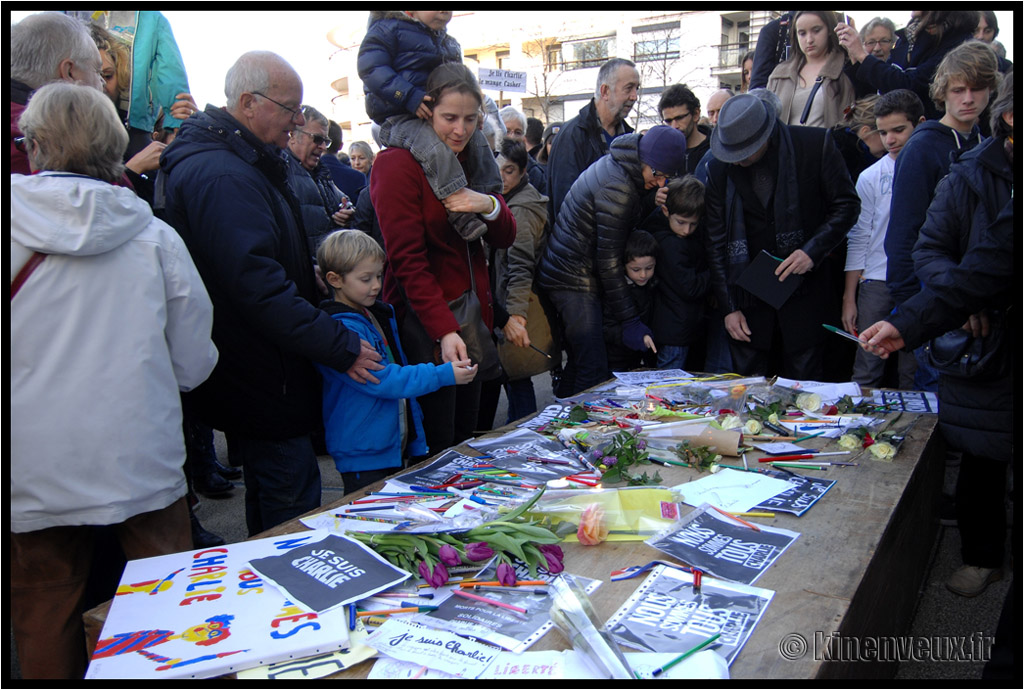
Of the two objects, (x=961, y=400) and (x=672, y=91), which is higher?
(x=672, y=91)

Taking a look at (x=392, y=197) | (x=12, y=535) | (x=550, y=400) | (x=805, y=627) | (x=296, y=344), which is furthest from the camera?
(x=550, y=400)

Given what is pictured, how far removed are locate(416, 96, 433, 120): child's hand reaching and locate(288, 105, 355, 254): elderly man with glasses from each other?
4.52ft

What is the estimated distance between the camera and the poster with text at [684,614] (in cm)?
121

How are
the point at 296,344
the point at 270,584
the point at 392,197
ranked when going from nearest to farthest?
the point at 270,584, the point at 296,344, the point at 392,197

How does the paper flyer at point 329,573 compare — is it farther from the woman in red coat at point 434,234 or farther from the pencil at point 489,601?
the woman in red coat at point 434,234

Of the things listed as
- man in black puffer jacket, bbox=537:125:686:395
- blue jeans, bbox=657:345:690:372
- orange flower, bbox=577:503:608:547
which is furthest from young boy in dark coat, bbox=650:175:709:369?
orange flower, bbox=577:503:608:547

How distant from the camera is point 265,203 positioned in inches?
87.4

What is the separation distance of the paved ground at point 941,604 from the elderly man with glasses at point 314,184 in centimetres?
143

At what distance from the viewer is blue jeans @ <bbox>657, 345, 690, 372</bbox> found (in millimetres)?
4098

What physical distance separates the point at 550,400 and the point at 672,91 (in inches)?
93.1

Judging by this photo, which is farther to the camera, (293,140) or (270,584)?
(293,140)

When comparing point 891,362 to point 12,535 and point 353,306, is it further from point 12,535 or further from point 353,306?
point 12,535

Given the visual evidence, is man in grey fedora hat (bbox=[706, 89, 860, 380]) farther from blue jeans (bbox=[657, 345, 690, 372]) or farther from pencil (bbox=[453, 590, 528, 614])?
pencil (bbox=[453, 590, 528, 614])

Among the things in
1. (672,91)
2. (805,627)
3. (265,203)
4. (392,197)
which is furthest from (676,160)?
(805,627)
